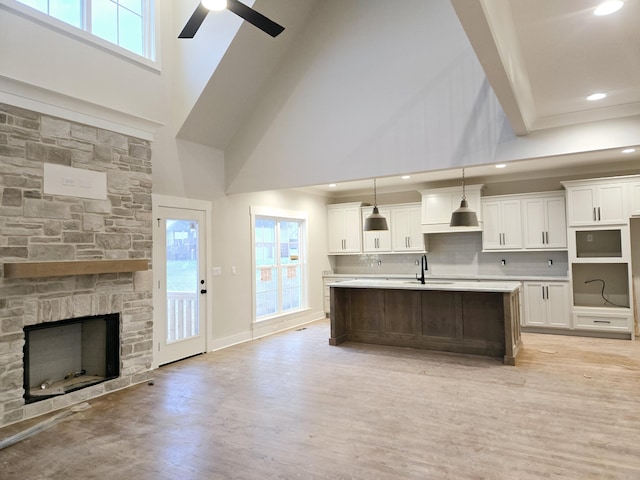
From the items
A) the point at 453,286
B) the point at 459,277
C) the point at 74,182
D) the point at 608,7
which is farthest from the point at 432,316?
the point at 74,182

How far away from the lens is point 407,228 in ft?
26.5

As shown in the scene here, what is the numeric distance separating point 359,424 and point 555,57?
3276 mm

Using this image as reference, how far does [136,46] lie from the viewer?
16.5 feet

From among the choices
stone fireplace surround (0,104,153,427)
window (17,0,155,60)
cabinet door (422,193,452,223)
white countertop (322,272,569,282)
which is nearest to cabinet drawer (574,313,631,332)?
white countertop (322,272,569,282)

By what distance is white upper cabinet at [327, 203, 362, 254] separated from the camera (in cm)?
855

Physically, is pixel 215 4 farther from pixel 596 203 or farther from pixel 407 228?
pixel 596 203

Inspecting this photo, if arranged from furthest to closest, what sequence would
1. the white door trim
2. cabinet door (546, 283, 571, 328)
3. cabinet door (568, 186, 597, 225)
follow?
cabinet door (546, 283, 571, 328) → cabinet door (568, 186, 597, 225) → the white door trim

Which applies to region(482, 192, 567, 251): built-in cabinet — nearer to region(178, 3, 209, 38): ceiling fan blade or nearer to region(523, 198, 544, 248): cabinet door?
region(523, 198, 544, 248): cabinet door

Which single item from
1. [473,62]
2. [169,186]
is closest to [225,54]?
[169,186]

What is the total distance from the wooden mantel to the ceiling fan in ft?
8.03

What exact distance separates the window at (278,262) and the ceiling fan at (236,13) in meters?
3.58

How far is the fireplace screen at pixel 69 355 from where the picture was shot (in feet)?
12.9

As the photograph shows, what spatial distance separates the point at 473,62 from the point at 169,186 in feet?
13.4

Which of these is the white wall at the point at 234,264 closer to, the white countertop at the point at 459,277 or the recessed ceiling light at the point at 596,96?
the white countertop at the point at 459,277
